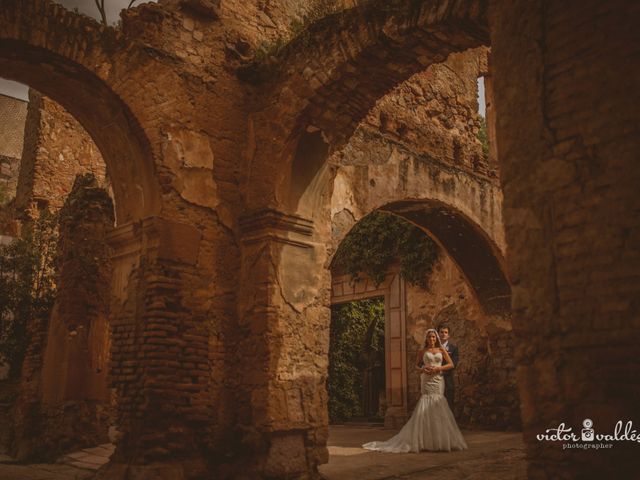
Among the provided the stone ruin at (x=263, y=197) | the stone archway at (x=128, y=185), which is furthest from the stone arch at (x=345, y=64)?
the stone archway at (x=128, y=185)

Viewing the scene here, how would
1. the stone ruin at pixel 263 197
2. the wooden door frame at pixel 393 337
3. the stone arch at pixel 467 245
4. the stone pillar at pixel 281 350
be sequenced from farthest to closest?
the wooden door frame at pixel 393 337, the stone arch at pixel 467 245, the stone pillar at pixel 281 350, the stone ruin at pixel 263 197

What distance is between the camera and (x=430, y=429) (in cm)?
719

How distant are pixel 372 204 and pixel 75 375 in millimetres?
3944

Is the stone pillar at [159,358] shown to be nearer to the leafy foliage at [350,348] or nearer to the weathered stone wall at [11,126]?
the leafy foliage at [350,348]

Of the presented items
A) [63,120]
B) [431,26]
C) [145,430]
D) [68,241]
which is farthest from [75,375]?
[63,120]

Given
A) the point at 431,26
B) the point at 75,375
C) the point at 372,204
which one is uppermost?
the point at 431,26

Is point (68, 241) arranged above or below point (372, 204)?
below

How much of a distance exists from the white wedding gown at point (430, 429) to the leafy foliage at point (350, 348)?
193 inches

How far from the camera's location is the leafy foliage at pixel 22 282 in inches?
321

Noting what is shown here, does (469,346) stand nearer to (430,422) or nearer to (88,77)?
(430,422)

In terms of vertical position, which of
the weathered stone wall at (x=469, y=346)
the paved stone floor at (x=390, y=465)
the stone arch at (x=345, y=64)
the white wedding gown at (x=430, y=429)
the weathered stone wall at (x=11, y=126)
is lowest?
the paved stone floor at (x=390, y=465)

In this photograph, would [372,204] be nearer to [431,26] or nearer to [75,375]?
[431,26]

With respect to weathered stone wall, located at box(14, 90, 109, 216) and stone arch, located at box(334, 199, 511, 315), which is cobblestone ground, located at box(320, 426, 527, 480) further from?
weathered stone wall, located at box(14, 90, 109, 216)

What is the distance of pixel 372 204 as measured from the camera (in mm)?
7211
